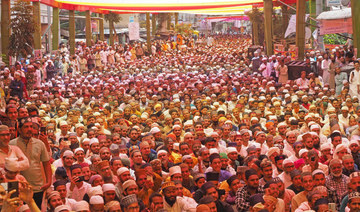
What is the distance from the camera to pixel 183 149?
30.5 ft

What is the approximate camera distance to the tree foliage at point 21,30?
62.5ft

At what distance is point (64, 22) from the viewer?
168ft

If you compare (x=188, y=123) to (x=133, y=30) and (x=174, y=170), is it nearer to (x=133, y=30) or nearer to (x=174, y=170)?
(x=174, y=170)

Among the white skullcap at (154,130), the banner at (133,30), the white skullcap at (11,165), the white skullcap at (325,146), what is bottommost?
the white skullcap at (325,146)

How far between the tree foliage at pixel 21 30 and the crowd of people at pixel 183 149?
778 millimetres

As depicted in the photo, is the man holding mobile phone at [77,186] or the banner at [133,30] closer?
the man holding mobile phone at [77,186]

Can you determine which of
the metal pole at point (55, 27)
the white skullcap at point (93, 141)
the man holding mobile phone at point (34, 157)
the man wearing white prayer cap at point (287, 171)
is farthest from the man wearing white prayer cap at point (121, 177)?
the metal pole at point (55, 27)

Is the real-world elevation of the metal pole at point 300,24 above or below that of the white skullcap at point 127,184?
above

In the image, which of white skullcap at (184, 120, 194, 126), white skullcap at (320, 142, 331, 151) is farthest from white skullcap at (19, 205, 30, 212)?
white skullcap at (184, 120, 194, 126)

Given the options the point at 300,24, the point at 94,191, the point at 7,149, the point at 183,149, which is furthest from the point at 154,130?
the point at 300,24

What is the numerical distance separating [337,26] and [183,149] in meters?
12.6

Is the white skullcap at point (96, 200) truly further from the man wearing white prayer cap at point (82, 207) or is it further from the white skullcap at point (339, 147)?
the white skullcap at point (339, 147)

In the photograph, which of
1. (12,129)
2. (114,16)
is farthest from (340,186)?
(114,16)

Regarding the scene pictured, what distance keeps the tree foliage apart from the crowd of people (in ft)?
2.55
